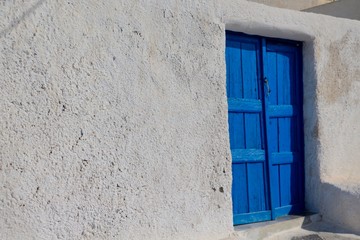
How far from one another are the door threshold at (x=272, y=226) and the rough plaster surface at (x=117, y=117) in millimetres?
289

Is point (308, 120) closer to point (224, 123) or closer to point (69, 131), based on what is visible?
point (224, 123)

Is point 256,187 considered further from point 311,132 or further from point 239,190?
point 311,132

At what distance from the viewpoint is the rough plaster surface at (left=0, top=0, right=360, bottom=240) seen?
3.10 meters

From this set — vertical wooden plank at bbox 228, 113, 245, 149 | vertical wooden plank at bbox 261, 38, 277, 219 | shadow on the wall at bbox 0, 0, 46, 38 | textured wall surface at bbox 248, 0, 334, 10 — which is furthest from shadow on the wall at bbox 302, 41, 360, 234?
shadow on the wall at bbox 0, 0, 46, 38

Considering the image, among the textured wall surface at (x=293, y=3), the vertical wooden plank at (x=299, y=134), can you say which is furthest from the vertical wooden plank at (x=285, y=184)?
the textured wall surface at (x=293, y=3)

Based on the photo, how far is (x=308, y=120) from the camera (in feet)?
16.8

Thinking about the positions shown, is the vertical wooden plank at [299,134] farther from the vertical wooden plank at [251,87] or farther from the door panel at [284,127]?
the vertical wooden plank at [251,87]

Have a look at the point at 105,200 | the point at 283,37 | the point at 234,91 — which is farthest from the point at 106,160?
the point at 283,37

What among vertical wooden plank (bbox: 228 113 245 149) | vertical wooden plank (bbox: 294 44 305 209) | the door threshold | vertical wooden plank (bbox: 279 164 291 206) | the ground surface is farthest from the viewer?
vertical wooden plank (bbox: 294 44 305 209)

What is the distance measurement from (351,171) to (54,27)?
3.68 metres

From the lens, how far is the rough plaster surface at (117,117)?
3.10 m

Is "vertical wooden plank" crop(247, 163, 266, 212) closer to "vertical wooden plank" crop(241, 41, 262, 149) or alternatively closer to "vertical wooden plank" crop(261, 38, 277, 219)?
"vertical wooden plank" crop(261, 38, 277, 219)

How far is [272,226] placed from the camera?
4566 mm

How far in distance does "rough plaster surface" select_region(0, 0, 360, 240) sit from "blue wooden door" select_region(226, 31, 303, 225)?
31 cm
